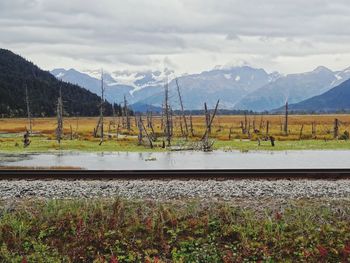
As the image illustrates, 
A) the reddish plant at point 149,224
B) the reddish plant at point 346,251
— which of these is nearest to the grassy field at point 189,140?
the reddish plant at point 149,224

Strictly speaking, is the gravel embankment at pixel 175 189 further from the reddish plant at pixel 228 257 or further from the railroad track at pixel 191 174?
the reddish plant at pixel 228 257

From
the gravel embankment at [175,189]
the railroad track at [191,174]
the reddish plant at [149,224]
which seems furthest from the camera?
the railroad track at [191,174]

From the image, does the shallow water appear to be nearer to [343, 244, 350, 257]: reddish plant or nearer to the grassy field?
the grassy field

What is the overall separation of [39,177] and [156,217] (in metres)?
8.96

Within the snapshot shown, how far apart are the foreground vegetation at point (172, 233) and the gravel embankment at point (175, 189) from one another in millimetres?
2510

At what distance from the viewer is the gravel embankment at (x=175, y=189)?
55.3ft

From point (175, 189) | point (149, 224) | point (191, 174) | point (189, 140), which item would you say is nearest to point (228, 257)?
point (149, 224)

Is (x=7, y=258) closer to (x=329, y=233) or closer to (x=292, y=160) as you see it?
(x=329, y=233)

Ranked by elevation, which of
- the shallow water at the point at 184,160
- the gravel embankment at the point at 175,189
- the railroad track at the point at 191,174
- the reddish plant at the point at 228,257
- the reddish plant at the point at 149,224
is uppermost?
the railroad track at the point at 191,174

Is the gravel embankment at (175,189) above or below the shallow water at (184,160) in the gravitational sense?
above

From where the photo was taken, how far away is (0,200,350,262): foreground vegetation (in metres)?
12.0

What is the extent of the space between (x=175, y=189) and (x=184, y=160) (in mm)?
21824

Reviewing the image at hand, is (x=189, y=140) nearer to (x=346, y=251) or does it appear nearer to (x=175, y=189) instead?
Result: (x=175, y=189)

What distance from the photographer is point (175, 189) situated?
58.2 ft
